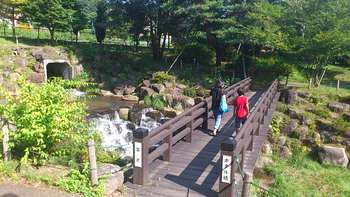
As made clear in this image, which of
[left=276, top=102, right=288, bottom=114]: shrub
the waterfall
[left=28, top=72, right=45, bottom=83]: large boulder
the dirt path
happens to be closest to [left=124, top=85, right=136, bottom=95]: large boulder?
[left=28, top=72, right=45, bottom=83]: large boulder

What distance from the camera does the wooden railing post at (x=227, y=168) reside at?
22.9 feet

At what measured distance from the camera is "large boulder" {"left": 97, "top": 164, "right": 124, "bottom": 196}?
283 inches

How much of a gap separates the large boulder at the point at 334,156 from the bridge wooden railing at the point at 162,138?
542cm

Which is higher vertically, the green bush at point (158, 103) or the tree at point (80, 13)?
the tree at point (80, 13)

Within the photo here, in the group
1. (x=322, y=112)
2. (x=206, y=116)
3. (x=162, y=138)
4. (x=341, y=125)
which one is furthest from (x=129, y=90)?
(x=162, y=138)

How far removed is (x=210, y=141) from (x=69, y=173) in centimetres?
496

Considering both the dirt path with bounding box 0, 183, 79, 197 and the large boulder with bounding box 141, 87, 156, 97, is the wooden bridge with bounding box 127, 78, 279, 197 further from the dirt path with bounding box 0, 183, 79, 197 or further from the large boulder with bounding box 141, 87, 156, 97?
the large boulder with bounding box 141, 87, 156, 97

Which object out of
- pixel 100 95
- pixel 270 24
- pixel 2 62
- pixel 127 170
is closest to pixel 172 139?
pixel 127 170

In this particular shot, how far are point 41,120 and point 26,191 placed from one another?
57.8 inches

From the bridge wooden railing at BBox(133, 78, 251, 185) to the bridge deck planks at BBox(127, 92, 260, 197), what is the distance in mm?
250

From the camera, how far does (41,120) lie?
25.5 ft

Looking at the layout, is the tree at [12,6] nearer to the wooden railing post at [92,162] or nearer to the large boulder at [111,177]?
the large boulder at [111,177]

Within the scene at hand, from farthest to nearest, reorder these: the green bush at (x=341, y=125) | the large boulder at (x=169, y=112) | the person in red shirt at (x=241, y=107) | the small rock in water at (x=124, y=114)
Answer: the small rock in water at (x=124, y=114) → the large boulder at (x=169, y=112) → the green bush at (x=341, y=125) → the person in red shirt at (x=241, y=107)

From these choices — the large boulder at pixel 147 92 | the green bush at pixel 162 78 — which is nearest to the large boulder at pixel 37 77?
the green bush at pixel 162 78
